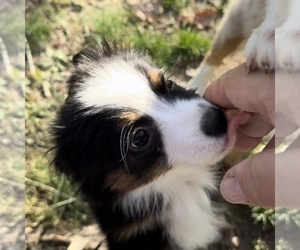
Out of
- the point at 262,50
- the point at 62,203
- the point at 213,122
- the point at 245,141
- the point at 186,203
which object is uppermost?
the point at 262,50

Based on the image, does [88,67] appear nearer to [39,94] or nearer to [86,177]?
[86,177]

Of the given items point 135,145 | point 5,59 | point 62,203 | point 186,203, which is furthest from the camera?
point 5,59

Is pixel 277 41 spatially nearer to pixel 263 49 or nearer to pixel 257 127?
pixel 263 49

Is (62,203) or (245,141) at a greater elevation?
(245,141)

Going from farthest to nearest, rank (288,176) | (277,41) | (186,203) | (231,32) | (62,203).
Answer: (62,203) < (231,32) < (186,203) < (277,41) < (288,176)

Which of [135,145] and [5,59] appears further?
[5,59]

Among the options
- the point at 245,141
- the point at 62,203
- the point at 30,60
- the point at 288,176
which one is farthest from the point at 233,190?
the point at 30,60

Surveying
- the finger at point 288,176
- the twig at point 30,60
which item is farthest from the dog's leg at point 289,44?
the twig at point 30,60
